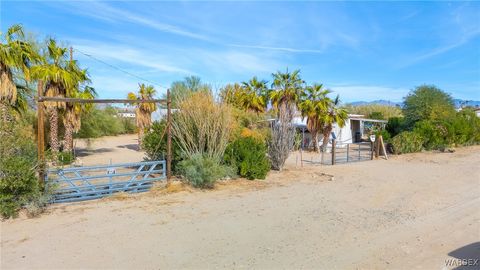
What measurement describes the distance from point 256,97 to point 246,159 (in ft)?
57.7

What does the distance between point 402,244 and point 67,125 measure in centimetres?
1813

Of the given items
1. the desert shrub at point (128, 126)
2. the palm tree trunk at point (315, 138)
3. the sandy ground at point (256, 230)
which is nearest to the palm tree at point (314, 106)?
the palm tree trunk at point (315, 138)

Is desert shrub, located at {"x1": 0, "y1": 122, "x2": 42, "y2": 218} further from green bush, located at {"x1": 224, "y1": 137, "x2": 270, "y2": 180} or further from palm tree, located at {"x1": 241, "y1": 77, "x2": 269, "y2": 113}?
palm tree, located at {"x1": 241, "y1": 77, "x2": 269, "y2": 113}

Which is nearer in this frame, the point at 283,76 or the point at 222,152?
the point at 222,152

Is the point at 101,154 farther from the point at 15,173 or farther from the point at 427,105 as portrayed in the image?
the point at 427,105

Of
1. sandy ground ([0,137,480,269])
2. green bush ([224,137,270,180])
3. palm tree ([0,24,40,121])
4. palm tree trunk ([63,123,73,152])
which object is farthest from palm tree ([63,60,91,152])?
sandy ground ([0,137,480,269])

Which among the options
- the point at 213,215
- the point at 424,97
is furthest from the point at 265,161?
the point at 424,97

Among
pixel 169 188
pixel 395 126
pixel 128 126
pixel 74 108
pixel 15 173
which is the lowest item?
pixel 169 188

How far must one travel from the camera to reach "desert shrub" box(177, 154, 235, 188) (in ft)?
33.0

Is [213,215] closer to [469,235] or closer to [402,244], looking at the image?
[402,244]

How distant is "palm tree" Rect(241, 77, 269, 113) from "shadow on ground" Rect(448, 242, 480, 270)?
918 inches

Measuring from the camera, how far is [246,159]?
38.9ft

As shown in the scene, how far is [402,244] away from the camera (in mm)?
5918

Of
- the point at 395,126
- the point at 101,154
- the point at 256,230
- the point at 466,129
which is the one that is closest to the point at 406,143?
the point at 466,129
